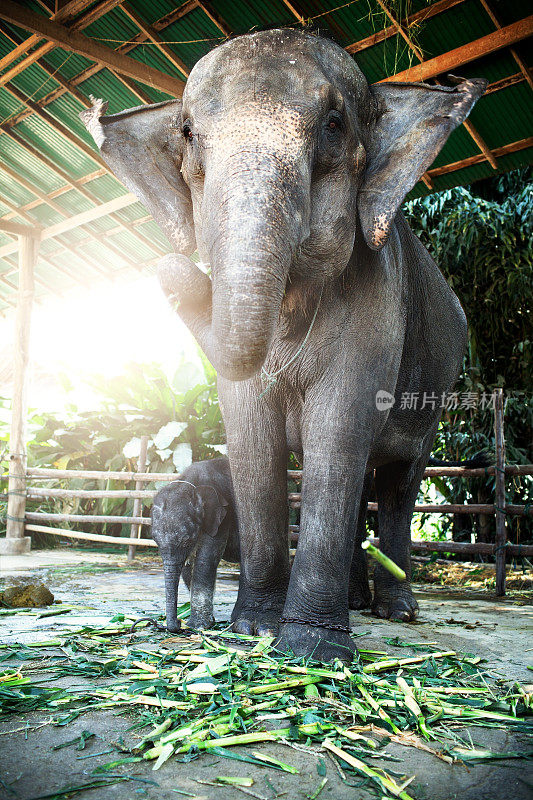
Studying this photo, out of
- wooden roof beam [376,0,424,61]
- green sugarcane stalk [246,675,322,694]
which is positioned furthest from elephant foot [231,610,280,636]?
wooden roof beam [376,0,424,61]

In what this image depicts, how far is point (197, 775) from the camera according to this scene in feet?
4.75

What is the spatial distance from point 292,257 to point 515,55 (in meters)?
3.24

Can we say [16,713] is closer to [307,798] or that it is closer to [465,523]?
[307,798]

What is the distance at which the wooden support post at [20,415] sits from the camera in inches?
310

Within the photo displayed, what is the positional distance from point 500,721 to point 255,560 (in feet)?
4.18

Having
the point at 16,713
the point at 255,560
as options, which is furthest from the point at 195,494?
the point at 16,713

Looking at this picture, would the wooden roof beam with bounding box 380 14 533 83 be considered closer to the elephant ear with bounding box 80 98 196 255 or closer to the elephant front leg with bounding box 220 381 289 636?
the elephant ear with bounding box 80 98 196 255

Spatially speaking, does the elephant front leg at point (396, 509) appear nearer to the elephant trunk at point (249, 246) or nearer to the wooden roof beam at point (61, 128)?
the elephant trunk at point (249, 246)

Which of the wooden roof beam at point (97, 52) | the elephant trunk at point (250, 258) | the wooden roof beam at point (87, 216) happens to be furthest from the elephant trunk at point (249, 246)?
the wooden roof beam at point (87, 216)

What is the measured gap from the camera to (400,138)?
273 cm

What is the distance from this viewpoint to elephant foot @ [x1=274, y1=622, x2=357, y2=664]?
2.38 metres

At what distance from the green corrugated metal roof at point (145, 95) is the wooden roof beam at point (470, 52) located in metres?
0.12

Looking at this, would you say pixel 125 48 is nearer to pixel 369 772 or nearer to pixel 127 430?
pixel 127 430

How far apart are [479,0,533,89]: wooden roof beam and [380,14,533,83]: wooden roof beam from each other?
6 centimetres
